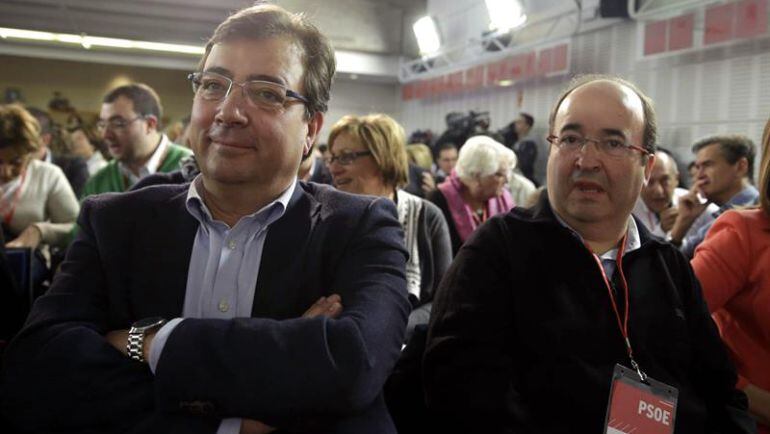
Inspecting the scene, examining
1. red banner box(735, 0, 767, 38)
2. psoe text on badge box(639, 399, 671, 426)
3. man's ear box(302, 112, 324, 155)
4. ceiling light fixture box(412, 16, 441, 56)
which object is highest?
ceiling light fixture box(412, 16, 441, 56)

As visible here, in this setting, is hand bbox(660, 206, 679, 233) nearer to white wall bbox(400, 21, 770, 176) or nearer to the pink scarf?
the pink scarf

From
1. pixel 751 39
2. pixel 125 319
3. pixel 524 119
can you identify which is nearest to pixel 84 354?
pixel 125 319

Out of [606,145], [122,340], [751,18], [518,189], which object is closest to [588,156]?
[606,145]

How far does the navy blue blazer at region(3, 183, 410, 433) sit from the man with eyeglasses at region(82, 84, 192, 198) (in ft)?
6.37

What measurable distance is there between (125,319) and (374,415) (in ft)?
1.76

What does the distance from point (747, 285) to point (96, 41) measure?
477 inches

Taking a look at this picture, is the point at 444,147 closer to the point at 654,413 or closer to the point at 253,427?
the point at 654,413

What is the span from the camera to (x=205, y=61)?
4.31ft

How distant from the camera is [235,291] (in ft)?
4.09

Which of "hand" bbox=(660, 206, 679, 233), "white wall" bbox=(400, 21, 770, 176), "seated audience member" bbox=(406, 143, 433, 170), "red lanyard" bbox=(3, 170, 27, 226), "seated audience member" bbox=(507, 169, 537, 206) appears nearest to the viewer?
"red lanyard" bbox=(3, 170, 27, 226)

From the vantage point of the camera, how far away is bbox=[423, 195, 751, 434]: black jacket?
4.39 feet

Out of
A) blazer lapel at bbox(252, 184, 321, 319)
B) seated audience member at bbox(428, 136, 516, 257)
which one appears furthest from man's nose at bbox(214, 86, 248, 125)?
seated audience member at bbox(428, 136, 516, 257)

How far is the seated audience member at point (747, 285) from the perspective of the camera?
1685 millimetres

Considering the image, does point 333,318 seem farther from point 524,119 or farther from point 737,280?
point 524,119
